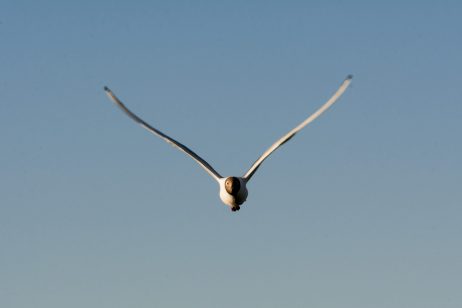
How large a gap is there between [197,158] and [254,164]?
5732 mm

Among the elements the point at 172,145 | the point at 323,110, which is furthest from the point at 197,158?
the point at 323,110

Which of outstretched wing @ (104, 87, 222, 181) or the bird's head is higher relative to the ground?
outstretched wing @ (104, 87, 222, 181)

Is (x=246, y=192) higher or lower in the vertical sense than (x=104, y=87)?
lower

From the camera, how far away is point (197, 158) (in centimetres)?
11388

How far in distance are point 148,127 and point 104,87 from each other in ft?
13.2

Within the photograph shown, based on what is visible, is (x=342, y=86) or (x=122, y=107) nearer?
(x=342, y=86)

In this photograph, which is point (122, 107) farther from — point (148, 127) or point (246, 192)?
point (246, 192)

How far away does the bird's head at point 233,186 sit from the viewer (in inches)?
4198

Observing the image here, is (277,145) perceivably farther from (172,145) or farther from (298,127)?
(172,145)

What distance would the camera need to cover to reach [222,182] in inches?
4259

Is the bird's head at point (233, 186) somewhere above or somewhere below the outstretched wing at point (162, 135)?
below

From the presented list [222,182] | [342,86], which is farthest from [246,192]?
[342,86]

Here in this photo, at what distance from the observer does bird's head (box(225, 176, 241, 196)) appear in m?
107

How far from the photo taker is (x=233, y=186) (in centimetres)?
10662
